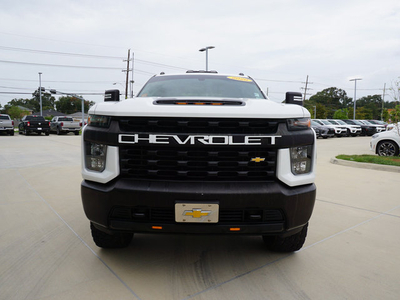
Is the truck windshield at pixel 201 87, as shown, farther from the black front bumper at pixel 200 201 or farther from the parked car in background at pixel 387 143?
the parked car in background at pixel 387 143

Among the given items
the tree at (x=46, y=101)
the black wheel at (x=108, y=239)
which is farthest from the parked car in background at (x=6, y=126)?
the tree at (x=46, y=101)

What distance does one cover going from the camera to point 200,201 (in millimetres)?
2332

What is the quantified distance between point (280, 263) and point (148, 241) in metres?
1.35

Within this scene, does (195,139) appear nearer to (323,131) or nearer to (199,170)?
(199,170)

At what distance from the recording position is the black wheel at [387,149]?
33.9 feet

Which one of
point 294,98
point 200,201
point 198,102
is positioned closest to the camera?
point 200,201

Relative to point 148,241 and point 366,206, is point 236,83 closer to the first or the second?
point 148,241

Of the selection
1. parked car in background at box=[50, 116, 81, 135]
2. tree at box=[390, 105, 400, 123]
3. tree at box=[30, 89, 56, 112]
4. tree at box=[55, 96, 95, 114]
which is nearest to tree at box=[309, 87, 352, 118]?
tree at box=[55, 96, 95, 114]

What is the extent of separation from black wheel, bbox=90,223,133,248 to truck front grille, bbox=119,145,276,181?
829 mm

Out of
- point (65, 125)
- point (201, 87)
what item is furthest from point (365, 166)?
point (65, 125)

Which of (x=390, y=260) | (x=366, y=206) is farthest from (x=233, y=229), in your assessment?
(x=366, y=206)

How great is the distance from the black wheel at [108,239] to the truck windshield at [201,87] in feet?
5.14

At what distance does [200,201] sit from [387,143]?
33.4 ft

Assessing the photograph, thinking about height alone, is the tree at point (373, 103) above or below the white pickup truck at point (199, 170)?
above
